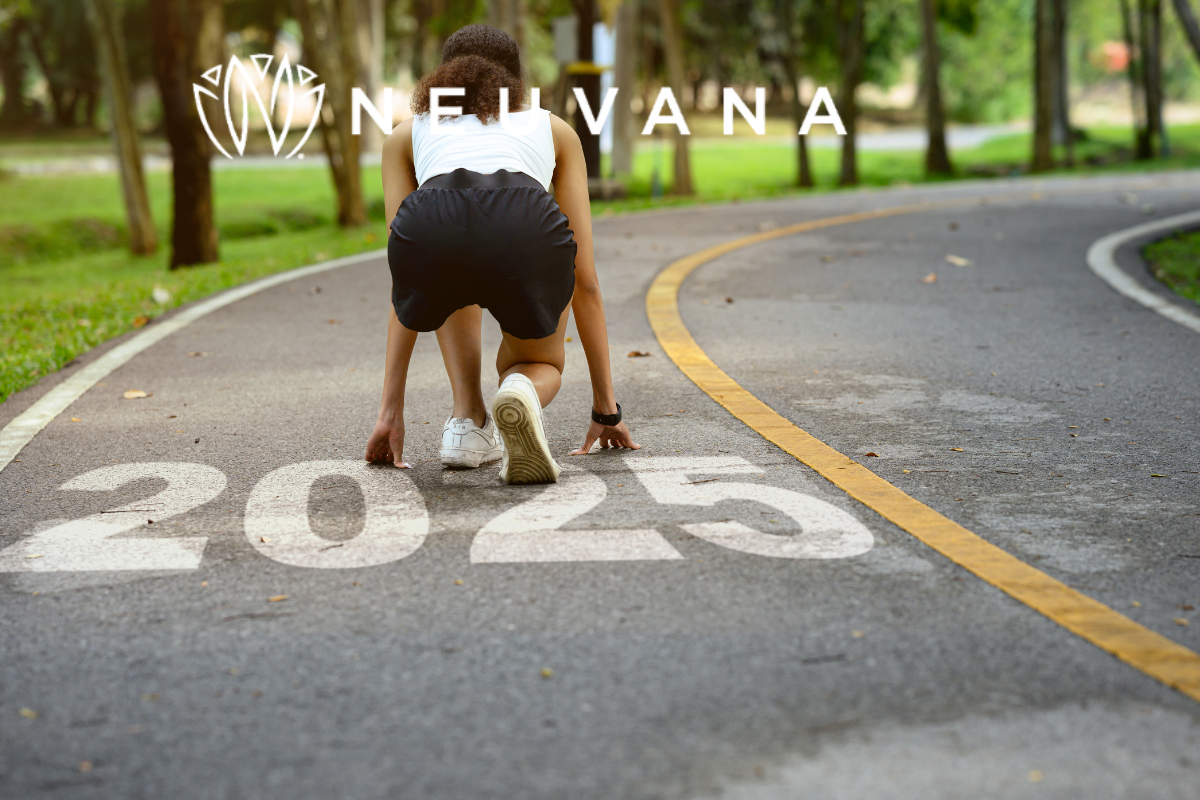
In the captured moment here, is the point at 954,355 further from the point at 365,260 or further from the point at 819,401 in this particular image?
the point at 365,260

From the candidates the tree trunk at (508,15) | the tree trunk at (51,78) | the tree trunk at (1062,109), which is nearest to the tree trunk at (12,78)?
the tree trunk at (51,78)

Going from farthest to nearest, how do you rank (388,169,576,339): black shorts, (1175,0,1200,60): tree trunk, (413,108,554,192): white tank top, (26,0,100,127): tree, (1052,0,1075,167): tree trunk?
1. (26,0,100,127): tree
2. (1052,0,1075,167): tree trunk
3. (1175,0,1200,60): tree trunk
4. (413,108,554,192): white tank top
5. (388,169,576,339): black shorts

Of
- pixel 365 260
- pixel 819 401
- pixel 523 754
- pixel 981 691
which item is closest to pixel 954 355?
pixel 819 401

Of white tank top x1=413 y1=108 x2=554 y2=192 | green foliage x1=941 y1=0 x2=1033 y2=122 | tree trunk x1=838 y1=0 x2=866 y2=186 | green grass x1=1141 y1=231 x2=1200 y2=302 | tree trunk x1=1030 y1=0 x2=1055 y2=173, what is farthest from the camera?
green foliage x1=941 y1=0 x2=1033 y2=122

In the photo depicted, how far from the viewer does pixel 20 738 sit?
2.51 meters

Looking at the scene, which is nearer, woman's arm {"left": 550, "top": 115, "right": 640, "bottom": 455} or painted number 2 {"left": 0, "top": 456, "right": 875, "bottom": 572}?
painted number 2 {"left": 0, "top": 456, "right": 875, "bottom": 572}

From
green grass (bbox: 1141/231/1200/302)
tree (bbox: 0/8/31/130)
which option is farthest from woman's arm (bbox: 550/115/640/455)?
tree (bbox: 0/8/31/130)

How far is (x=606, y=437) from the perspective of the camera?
15.4 feet

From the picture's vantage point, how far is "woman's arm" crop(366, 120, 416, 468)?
14.4 feet

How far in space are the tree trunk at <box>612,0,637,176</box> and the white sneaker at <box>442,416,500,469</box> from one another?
85.3 ft

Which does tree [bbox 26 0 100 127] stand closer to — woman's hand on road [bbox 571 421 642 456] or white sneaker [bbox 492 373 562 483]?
woman's hand on road [bbox 571 421 642 456]

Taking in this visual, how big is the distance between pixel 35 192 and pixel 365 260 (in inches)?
622

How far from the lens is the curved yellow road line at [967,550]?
9.29 ft

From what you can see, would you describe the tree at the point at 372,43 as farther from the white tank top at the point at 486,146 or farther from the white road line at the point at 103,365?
the white tank top at the point at 486,146
